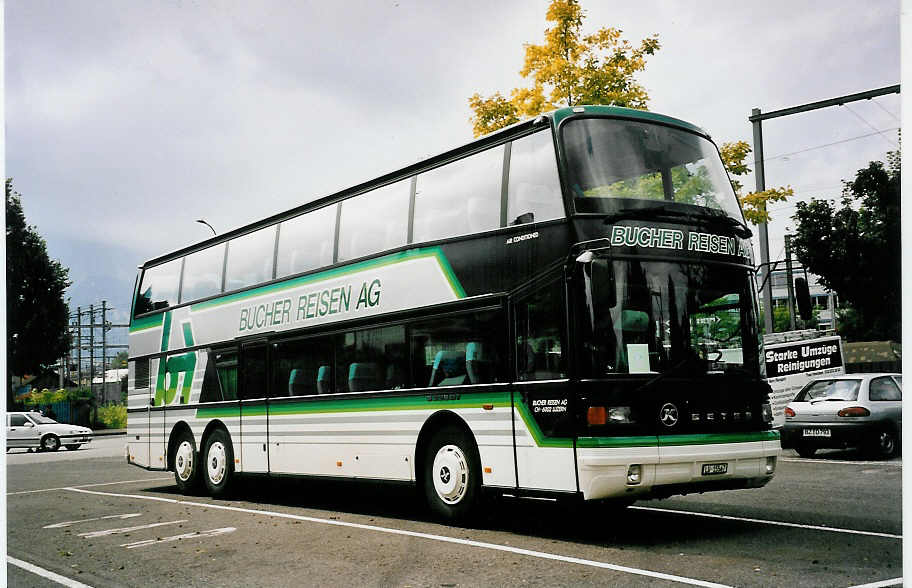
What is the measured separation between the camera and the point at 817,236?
66.9 feet

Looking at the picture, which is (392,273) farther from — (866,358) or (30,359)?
(30,359)

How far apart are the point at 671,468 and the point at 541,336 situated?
1656 millimetres

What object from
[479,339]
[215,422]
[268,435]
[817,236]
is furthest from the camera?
[817,236]

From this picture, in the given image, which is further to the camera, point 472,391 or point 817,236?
point 817,236

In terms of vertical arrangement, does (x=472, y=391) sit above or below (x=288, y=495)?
above

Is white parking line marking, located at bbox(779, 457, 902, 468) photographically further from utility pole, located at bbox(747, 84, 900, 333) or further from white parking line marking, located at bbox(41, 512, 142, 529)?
white parking line marking, located at bbox(41, 512, 142, 529)

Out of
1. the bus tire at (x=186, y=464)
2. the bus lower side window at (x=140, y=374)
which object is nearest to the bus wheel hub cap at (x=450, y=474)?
the bus tire at (x=186, y=464)

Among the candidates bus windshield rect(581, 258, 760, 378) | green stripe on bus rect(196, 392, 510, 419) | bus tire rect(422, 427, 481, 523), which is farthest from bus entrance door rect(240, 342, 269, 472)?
bus windshield rect(581, 258, 760, 378)

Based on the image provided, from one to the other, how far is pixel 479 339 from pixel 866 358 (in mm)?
24901

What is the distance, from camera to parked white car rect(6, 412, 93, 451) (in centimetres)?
3578

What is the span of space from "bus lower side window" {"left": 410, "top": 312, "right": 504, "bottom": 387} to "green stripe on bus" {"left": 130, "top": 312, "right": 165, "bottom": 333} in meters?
7.11

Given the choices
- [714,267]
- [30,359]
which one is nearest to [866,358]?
[714,267]

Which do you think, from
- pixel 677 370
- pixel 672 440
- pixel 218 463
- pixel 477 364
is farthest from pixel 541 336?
pixel 218 463

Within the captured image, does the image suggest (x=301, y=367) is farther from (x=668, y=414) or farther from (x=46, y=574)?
(x=668, y=414)
